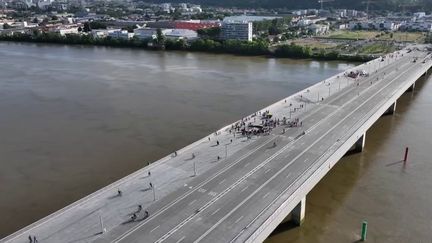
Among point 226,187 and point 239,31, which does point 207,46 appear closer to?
point 239,31

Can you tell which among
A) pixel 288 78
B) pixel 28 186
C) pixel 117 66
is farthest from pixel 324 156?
pixel 117 66

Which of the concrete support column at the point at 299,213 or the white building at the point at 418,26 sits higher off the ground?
the white building at the point at 418,26

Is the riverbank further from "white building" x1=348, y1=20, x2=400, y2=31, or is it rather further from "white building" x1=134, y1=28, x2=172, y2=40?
"white building" x1=348, y1=20, x2=400, y2=31

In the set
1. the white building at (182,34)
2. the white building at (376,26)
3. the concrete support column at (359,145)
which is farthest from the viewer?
the white building at (376,26)

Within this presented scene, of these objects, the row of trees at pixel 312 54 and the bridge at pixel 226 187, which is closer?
the bridge at pixel 226 187

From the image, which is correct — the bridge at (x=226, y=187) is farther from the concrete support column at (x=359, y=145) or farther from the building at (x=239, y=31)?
the building at (x=239, y=31)

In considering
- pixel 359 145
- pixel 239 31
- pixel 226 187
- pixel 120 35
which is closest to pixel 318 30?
pixel 239 31

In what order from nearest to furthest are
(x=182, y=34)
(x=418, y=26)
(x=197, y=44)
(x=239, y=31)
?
(x=197, y=44), (x=239, y=31), (x=182, y=34), (x=418, y=26)

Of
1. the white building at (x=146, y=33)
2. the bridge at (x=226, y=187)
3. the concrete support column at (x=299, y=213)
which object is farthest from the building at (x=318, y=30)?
the concrete support column at (x=299, y=213)
